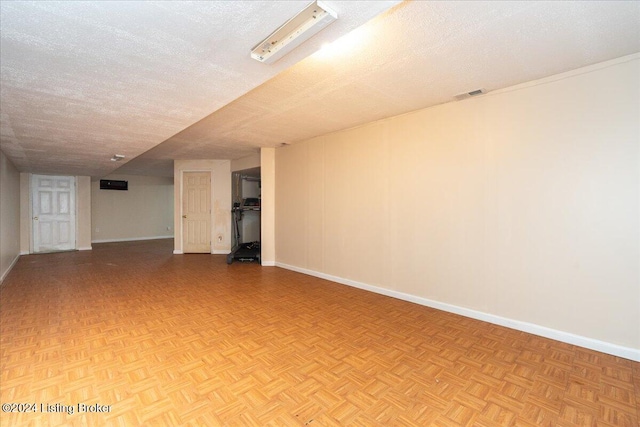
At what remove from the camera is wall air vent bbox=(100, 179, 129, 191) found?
9.94 meters

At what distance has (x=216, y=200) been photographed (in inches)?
312

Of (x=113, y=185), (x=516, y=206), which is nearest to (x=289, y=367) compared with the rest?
(x=516, y=206)

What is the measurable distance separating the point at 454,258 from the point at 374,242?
1203 mm

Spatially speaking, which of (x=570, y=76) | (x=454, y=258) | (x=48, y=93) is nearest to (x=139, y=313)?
(x=48, y=93)

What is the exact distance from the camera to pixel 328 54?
94.7 inches

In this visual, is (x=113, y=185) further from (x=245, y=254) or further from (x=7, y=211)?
(x=245, y=254)

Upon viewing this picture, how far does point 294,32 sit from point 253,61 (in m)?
0.44

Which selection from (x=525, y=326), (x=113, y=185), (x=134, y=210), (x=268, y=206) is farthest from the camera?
(x=134, y=210)

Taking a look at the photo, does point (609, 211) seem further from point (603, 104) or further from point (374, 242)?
point (374, 242)

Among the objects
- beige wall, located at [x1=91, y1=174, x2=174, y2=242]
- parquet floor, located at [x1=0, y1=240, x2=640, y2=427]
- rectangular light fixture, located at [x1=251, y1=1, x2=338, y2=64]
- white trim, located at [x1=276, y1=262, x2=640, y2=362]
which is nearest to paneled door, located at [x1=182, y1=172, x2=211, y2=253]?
parquet floor, located at [x1=0, y1=240, x2=640, y2=427]

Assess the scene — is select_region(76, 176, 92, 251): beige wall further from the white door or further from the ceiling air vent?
the ceiling air vent

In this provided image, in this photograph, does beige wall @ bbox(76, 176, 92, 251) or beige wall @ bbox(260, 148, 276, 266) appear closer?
beige wall @ bbox(260, 148, 276, 266)

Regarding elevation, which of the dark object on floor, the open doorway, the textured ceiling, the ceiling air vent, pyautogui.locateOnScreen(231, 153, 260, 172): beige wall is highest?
the ceiling air vent

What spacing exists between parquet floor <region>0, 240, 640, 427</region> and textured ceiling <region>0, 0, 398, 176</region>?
230 centimetres
